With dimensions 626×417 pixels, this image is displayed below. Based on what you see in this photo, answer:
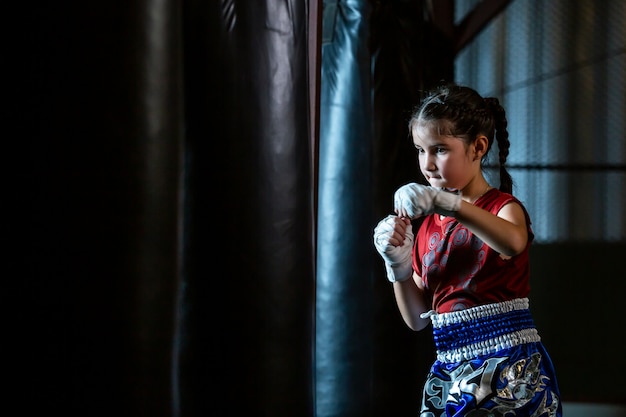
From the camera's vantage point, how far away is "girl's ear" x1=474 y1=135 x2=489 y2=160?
5.31ft

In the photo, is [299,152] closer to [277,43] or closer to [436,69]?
[277,43]

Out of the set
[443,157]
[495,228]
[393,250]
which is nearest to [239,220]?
[393,250]

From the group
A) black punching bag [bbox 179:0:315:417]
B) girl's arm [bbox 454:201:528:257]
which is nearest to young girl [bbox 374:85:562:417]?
girl's arm [bbox 454:201:528:257]

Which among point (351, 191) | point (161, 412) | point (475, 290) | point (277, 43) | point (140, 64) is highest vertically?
point (277, 43)

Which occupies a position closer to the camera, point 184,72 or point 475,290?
point 475,290

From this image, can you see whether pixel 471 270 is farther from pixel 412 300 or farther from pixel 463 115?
pixel 463 115

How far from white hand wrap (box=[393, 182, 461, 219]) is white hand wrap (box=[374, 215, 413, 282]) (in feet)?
0.44

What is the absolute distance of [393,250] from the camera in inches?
62.8

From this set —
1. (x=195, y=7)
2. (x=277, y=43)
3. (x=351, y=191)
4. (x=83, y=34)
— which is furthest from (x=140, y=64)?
(x=351, y=191)

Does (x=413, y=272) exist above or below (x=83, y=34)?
below

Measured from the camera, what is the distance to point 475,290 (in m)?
1.57

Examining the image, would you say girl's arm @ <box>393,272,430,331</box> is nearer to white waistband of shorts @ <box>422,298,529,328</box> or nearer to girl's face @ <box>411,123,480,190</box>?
white waistband of shorts @ <box>422,298,529,328</box>

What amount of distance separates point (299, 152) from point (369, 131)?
92cm

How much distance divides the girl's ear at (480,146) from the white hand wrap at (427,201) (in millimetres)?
212
